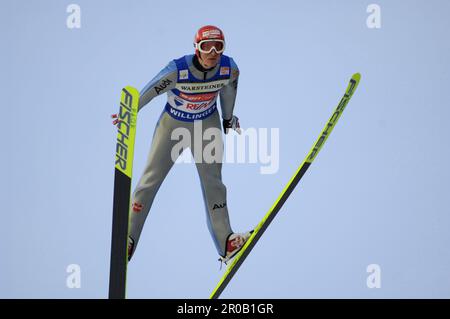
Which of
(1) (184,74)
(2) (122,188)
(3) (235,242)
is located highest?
(1) (184,74)

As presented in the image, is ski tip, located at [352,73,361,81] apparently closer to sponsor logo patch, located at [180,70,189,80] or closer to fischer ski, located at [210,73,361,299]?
fischer ski, located at [210,73,361,299]

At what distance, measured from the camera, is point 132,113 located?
6.36m

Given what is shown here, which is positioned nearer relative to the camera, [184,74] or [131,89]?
[131,89]

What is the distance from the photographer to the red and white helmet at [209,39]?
22.6 feet

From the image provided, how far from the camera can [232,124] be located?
750 cm

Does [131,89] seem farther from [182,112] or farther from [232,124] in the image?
[232,124]

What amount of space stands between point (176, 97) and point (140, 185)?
75cm

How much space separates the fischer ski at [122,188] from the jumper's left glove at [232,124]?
4.21 feet

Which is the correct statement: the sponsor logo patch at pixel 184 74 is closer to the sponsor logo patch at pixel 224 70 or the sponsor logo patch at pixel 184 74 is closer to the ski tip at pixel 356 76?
the sponsor logo patch at pixel 224 70

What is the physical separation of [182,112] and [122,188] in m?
1.05

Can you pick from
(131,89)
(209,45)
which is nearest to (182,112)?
(209,45)

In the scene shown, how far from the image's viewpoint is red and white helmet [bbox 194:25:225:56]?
271 inches

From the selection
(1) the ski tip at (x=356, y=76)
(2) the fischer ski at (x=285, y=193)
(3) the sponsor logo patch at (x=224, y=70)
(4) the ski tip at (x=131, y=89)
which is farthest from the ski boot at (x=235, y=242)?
(4) the ski tip at (x=131, y=89)
